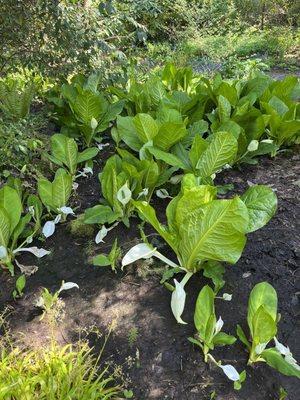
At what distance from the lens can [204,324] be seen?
180 cm

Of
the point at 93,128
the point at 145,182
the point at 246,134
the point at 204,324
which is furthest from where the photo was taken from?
the point at 93,128

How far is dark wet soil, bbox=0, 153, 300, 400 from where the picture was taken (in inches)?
68.4

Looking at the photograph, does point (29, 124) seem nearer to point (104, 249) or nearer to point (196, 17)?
point (104, 249)

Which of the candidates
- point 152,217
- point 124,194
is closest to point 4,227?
point 124,194

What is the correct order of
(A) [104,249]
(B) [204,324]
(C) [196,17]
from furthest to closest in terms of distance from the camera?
(C) [196,17]
(A) [104,249]
(B) [204,324]

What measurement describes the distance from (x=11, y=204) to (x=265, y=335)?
148 centimetres

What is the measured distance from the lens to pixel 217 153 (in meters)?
2.45

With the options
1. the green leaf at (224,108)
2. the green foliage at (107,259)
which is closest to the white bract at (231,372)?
the green foliage at (107,259)

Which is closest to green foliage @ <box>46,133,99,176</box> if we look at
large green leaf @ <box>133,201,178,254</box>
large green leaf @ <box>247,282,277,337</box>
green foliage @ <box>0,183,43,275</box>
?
green foliage @ <box>0,183,43,275</box>

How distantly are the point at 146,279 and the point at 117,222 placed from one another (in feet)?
1.59

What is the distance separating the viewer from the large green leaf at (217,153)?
238cm

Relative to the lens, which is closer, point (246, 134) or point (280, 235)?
point (280, 235)

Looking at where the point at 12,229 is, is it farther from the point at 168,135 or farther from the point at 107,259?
the point at 168,135

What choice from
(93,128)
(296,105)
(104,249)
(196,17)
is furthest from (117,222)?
(196,17)
